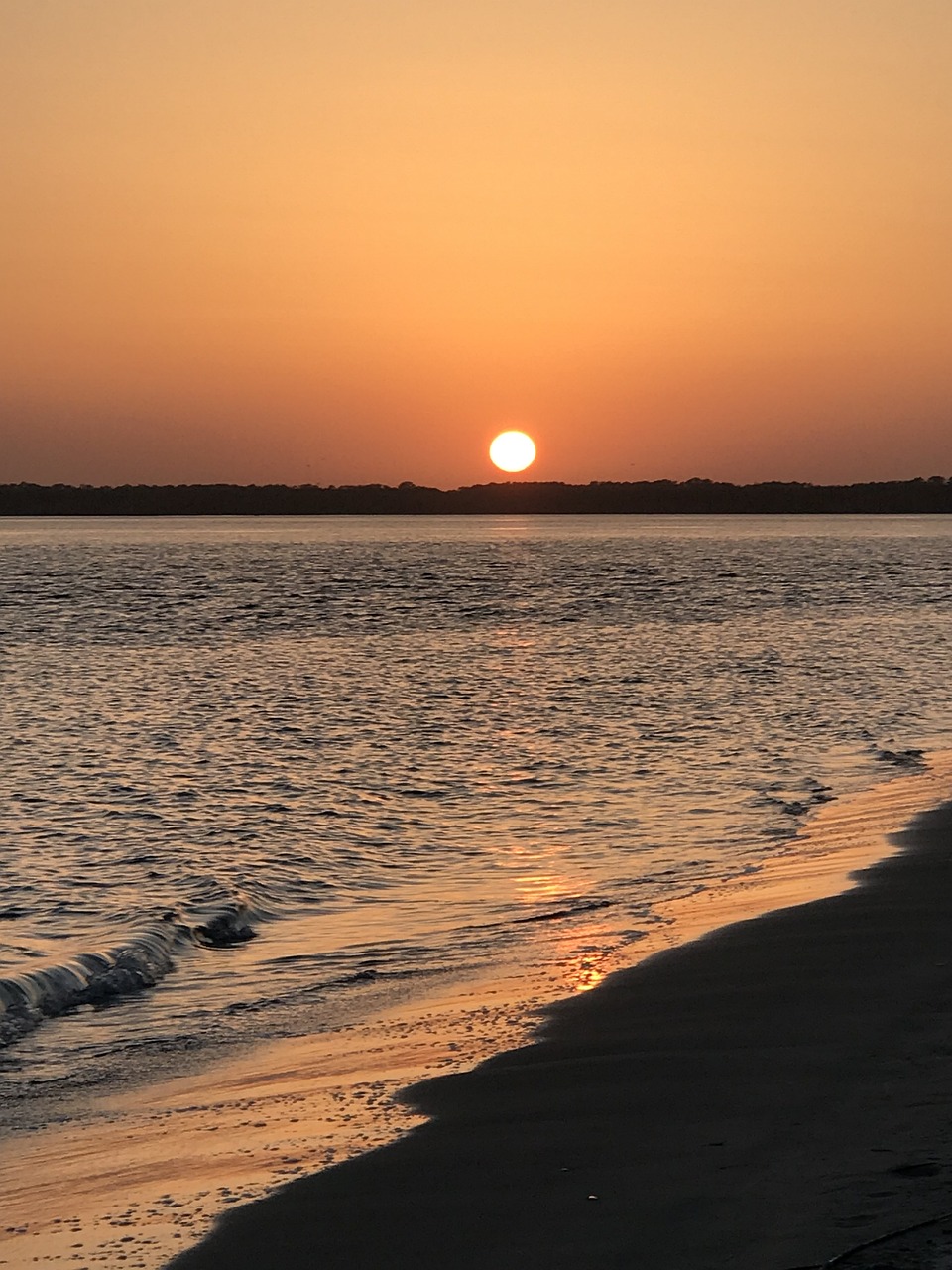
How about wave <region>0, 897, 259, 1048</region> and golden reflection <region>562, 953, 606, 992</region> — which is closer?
golden reflection <region>562, 953, 606, 992</region>

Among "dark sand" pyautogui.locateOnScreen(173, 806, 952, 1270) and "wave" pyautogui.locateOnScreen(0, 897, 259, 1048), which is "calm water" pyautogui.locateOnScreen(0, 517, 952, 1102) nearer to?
"wave" pyautogui.locateOnScreen(0, 897, 259, 1048)

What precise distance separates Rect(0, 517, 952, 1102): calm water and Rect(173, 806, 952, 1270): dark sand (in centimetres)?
203

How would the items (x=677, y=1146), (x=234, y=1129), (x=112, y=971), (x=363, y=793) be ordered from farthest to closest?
(x=363, y=793) → (x=112, y=971) → (x=234, y=1129) → (x=677, y=1146)

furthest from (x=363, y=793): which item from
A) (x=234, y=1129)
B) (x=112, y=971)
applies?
(x=234, y=1129)

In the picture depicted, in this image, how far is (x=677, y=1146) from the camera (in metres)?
5.89

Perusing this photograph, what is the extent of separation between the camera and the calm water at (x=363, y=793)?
9812 mm

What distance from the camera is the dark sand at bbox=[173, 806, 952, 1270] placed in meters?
4.95

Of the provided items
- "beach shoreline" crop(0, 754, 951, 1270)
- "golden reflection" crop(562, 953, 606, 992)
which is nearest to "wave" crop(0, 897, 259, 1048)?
"beach shoreline" crop(0, 754, 951, 1270)

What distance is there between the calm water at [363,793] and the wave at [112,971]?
3 centimetres

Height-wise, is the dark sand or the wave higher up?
the dark sand

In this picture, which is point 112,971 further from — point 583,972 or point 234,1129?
point 234,1129

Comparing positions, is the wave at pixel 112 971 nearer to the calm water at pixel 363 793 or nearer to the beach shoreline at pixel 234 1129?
the calm water at pixel 363 793

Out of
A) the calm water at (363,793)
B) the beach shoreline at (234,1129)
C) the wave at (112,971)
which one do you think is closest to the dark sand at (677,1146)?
the beach shoreline at (234,1129)

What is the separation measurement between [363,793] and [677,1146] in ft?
41.2
